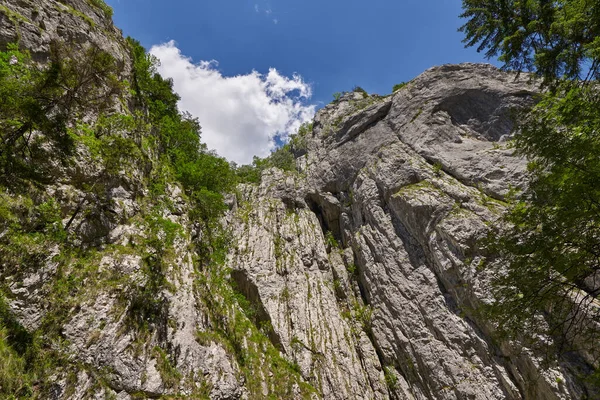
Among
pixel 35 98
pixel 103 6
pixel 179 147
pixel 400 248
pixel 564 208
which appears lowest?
pixel 564 208

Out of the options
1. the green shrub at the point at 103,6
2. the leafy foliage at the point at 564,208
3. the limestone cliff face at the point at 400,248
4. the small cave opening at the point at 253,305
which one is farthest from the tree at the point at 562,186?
the green shrub at the point at 103,6

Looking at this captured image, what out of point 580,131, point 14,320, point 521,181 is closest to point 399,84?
point 521,181

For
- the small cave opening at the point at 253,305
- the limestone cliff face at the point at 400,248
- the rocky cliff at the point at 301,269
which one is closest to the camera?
the rocky cliff at the point at 301,269

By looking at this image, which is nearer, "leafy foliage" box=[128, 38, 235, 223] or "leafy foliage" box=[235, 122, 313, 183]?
"leafy foliage" box=[128, 38, 235, 223]

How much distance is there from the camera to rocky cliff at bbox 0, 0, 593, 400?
25.3ft

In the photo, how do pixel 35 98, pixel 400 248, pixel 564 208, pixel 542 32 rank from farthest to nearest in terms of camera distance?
pixel 400 248
pixel 542 32
pixel 35 98
pixel 564 208

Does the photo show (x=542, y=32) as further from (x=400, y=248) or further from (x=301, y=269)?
(x=301, y=269)

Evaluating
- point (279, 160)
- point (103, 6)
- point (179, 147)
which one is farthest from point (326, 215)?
point (103, 6)

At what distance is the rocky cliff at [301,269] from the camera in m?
7.73

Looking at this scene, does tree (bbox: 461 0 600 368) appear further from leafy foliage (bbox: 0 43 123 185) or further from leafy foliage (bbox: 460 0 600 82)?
leafy foliage (bbox: 0 43 123 185)

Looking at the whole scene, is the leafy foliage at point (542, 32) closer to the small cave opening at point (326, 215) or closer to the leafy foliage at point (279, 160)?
the small cave opening at point (326, 215)

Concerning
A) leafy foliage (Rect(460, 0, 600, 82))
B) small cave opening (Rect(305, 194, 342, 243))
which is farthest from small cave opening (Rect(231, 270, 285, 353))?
leafy foliage (Rect(460, 0, 600, 82))

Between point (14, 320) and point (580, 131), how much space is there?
43.4ft

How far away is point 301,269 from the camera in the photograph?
20391mm
